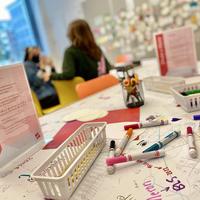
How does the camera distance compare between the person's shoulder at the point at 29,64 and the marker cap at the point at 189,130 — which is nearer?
the marker cap at the point at 189,130

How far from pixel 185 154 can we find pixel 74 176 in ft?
0.88

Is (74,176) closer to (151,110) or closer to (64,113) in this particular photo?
(151,110)

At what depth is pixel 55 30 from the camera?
4406 millimetres

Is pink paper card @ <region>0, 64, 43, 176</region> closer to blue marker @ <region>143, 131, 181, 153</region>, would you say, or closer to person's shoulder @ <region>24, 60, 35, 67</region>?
blue marker @ <region>143, 131, 181, 153</region>

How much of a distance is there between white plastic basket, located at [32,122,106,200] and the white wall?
345 cm

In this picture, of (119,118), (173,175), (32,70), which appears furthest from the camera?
(32,70)

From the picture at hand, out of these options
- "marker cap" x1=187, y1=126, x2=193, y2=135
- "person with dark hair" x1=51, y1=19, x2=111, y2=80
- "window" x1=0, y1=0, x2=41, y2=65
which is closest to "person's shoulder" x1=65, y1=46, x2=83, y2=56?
"person with dark hair" x1=51, y1=19, x2=111, y2=80

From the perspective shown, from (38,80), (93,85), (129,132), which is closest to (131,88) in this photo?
(129,132)

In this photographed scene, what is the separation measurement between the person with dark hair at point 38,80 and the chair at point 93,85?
125 centimetres

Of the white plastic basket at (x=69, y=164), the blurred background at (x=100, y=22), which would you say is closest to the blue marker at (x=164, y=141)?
the white plastic basket at (x=69, y=164)

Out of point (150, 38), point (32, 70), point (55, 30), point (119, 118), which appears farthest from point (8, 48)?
point (119, 118)

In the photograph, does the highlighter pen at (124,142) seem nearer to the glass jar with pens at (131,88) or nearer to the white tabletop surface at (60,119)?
the white tabletop surface at (60,119)

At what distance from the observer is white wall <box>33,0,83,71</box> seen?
13.3 ft

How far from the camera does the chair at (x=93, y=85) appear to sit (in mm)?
1663
